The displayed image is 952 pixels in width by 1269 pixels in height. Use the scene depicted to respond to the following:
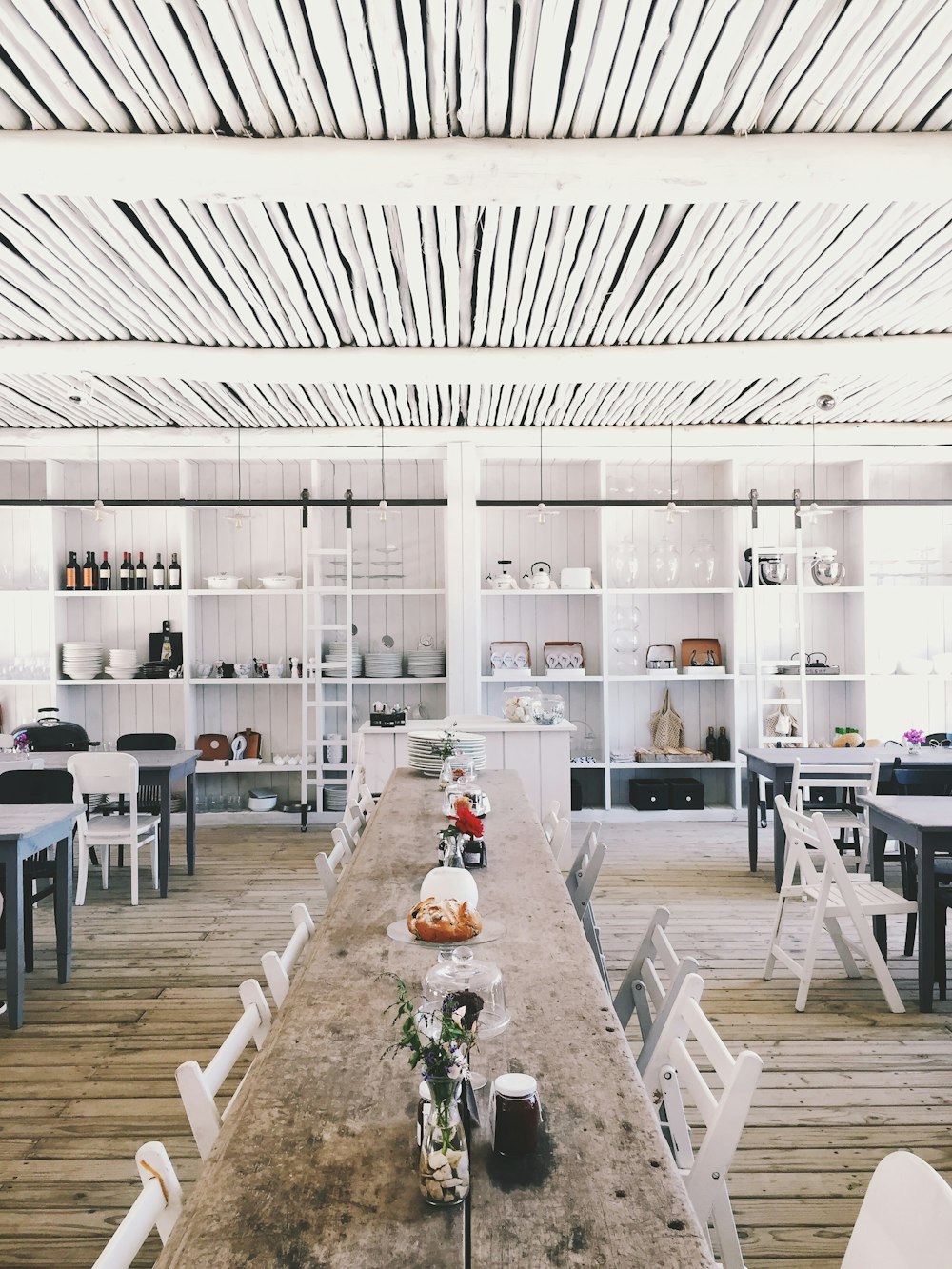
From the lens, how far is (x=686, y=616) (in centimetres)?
927

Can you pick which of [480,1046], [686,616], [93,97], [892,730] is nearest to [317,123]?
[93,97]

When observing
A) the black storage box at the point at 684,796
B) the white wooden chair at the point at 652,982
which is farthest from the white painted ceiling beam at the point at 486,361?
the black storage box at the point at 684,796

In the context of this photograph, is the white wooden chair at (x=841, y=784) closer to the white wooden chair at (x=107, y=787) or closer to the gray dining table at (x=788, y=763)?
the gray dining table at (x=788, y=763)

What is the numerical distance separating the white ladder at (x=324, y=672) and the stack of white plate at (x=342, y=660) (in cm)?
2

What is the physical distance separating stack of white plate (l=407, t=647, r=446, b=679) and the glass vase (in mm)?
7300

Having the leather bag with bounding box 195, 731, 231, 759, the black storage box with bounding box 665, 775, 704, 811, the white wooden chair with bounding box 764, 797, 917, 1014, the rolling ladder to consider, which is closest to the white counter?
the white wooden chair with bounding box 764, 797, 917, 1014

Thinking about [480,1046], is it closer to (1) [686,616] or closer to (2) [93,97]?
(2) [93,97]

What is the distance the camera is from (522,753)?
Result: 6.29m

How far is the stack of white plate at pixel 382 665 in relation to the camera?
868cm

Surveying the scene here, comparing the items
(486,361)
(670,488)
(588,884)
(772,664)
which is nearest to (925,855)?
(588,884)

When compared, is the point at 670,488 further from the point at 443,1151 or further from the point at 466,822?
the point at 443,1151

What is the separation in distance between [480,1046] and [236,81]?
9.68 ft

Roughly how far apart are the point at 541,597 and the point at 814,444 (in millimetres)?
3034

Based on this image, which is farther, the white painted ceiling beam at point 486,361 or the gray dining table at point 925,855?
the white painted ceiling beam at point 486,361
